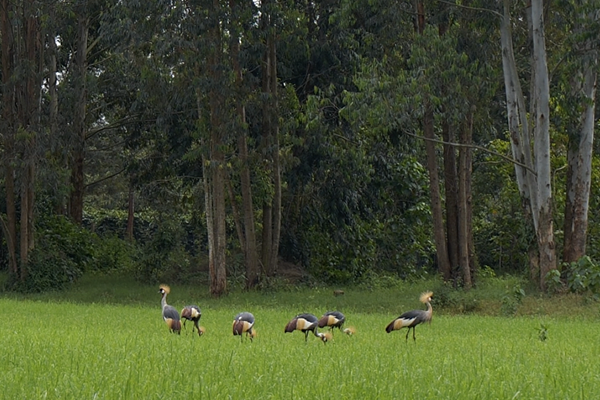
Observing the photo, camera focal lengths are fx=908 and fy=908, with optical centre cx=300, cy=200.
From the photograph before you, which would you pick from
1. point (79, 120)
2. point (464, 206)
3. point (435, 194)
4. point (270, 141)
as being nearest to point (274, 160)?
point (270, 141)

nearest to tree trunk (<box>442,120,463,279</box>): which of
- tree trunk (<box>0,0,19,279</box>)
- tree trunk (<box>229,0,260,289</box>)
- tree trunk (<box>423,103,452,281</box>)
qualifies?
tree trunk (<box>423,103,452,281</box>)

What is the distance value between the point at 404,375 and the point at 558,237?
23.0 m

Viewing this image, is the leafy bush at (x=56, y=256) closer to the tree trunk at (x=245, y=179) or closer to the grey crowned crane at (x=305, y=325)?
the tree trunk at (x=245, y=179)

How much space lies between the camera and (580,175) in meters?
23.3

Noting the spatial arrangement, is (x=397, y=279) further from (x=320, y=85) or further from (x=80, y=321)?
(x=80, y=321)

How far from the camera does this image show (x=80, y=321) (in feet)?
55.4

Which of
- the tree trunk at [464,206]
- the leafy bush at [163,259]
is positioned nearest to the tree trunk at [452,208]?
the tree trunk at [464,206]

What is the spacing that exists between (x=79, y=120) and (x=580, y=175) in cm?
1526

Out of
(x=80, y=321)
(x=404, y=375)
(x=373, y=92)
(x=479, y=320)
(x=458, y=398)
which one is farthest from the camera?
(x=373, y=92)

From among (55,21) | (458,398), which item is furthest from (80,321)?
(55,21)

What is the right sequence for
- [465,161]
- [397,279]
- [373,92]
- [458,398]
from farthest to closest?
[397,279]
[465,161]
[373,92]
[458,398]

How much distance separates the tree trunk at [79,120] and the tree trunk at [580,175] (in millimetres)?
14383

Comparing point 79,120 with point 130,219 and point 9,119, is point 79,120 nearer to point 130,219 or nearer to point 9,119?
point 9,119

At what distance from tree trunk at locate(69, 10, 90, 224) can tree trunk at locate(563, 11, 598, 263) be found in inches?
566
